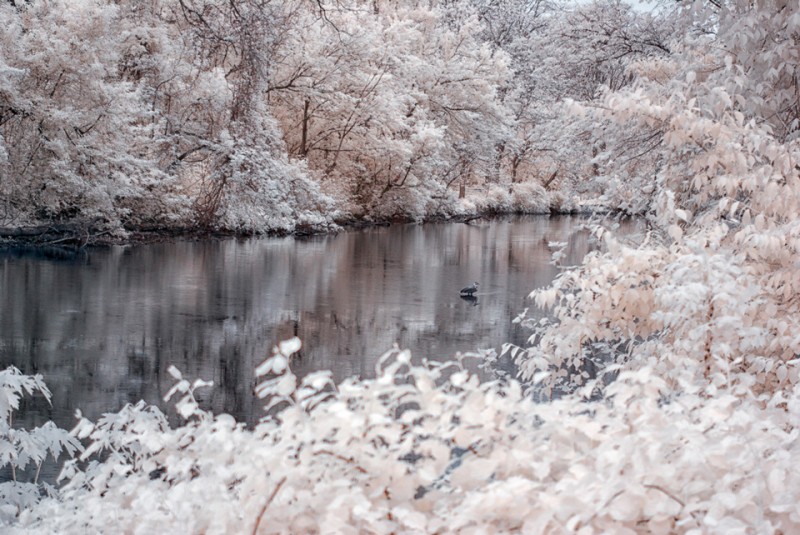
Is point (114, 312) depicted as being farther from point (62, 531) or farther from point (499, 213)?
point (499, 213)

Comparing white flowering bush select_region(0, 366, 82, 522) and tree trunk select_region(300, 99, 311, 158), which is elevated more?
tree trunk select_region(300, 99, 311, 158)

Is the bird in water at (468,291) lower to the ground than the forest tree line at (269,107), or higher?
lower

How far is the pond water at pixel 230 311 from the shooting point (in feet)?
34.0

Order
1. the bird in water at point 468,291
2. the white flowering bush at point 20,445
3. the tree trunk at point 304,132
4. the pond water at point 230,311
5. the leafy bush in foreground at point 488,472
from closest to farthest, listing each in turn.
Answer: the leafy bush in foreground at point 488,472
the white flowering bush at point 20,445
the pond water at point 230,311
the bird in water at point 468,291
the tree trunk at point 304,132

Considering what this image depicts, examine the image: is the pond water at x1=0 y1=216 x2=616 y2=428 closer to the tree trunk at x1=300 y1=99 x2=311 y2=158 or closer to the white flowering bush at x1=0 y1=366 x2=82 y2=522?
the white flowering bush at x1=0 y1=366 x2=82 y2=522

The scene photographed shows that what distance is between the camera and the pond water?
1038cm

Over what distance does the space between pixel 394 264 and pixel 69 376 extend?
36.4 feet

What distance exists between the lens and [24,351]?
36.6ft

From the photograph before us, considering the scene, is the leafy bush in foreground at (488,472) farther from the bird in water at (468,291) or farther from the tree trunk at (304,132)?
the tree trunk at (304,132)

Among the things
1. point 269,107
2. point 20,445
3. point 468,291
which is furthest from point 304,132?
point 20,445

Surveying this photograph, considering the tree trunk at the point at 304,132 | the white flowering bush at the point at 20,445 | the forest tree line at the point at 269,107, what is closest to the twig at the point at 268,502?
the white flowering bush at the point at 20,445

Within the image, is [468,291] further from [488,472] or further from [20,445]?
[488,472]

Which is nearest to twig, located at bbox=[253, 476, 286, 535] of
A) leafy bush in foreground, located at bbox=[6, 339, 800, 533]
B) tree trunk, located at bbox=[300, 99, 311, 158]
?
leafy bush in foreground, located at bbox=[6, 339, 800, 533]

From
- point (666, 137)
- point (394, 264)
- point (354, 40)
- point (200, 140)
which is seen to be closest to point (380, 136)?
point (354, 40)
